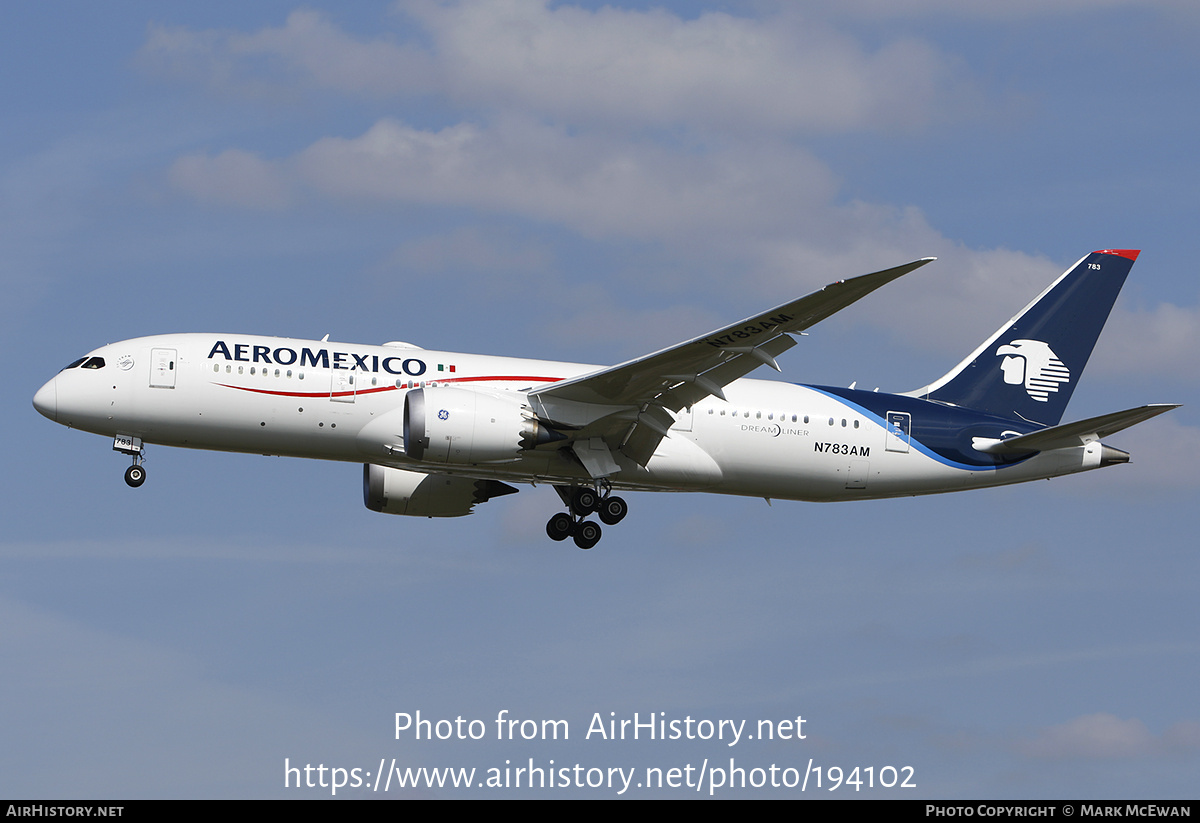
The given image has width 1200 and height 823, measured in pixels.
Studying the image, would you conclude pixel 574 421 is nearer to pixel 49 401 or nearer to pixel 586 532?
pixel 586 532

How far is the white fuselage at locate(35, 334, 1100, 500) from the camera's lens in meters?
30.5

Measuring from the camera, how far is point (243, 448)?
30891 mm

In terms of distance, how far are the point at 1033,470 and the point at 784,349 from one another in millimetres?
9733

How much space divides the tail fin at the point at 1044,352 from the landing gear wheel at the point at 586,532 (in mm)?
9450

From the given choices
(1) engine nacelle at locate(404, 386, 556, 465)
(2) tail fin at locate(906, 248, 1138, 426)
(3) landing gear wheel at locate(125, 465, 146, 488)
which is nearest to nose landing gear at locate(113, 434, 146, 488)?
(3) landing gear wheel at locate(125, 465, 146, 488)

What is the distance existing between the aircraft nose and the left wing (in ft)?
34.3

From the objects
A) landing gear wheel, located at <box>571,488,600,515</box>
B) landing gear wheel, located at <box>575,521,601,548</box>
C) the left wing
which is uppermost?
the left wing

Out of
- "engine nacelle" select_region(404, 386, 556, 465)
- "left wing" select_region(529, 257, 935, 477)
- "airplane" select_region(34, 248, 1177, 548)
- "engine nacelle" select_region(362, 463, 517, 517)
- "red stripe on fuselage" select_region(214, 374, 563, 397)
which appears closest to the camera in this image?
"left wing" select_region(529, 257, 935, 477)

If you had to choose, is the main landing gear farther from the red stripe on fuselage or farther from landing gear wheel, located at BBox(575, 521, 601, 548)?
the red stripe on fuselage

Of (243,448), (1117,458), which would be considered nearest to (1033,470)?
(1117,458)

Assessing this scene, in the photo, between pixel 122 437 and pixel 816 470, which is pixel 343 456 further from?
pixel 816 470

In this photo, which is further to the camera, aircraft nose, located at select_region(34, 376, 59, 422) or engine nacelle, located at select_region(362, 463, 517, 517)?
engine nacelle, located at select_region(362, 463, 517, 517)

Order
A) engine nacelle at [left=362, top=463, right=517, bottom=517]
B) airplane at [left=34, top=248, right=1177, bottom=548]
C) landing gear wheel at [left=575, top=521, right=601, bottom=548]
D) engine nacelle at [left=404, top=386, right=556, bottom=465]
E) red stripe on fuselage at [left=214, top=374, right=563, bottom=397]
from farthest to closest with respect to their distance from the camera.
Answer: engine nacelle at [left=362, top=463, right=517, bottom=517] → landing gear wheel at [left=575, top=521, right=601, bottom=548] → red stripe on fuselage at [left=214, top=374, right=563, bottom=397] → airplane at [left=34, top=248, right=1177, bottom=548] → engine nacelle at [left=404, top=386, right=556, bottom=465]

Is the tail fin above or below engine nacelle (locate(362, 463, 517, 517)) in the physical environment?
above
